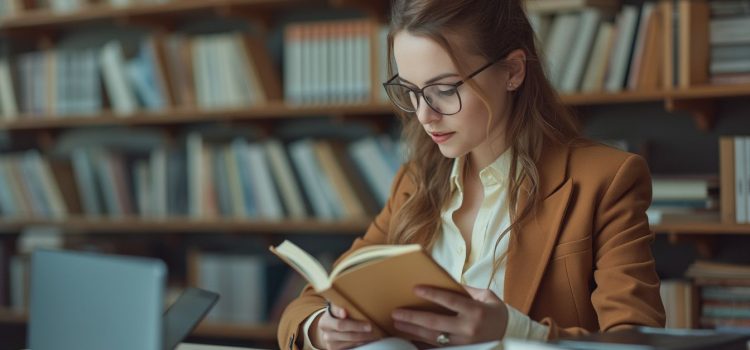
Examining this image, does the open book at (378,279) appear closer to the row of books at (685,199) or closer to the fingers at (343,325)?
the fingers at (343,325)

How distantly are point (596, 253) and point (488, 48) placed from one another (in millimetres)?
396

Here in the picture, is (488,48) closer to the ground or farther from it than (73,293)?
Result: farther from it

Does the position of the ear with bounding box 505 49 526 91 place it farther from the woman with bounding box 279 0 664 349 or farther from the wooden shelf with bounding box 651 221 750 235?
the wooden shelf with bounding box 651 221 750 235

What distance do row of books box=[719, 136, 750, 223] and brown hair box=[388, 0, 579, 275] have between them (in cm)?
100

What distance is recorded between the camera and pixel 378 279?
133 centimetres

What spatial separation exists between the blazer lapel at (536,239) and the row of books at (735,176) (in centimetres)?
112

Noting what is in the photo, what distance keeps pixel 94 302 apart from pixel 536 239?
80cm

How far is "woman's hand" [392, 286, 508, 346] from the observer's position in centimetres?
135

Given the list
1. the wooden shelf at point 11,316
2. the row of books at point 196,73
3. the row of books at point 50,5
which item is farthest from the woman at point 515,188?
the wooden shelf at point 11,316

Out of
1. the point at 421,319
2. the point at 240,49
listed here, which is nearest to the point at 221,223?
the point at 240,49

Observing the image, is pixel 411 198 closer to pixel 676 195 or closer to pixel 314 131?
pixel 676 195

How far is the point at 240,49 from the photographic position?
347cm

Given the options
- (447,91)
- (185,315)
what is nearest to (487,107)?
(447,91)

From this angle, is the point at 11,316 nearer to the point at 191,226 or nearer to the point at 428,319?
the point at 191,226
